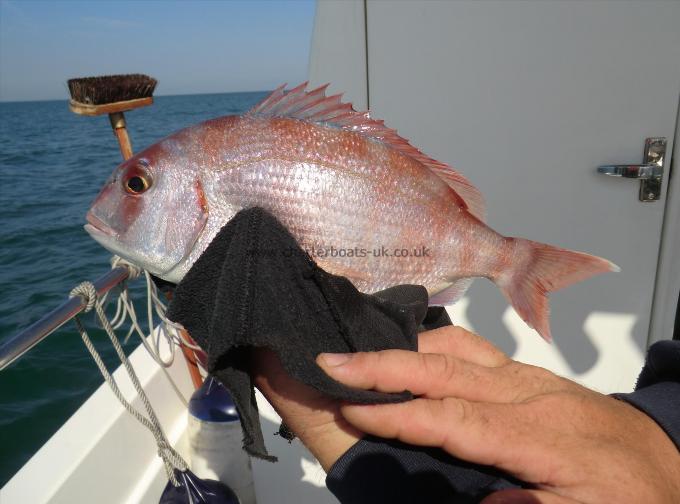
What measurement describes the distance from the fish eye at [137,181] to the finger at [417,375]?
0.62 metres

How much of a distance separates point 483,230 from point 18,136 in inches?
1336

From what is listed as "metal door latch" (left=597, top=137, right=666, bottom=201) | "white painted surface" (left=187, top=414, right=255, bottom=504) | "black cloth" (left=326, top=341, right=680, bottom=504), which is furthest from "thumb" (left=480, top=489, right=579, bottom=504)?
"metal door latch" (left=597, top=137, right=666, bottom=201)

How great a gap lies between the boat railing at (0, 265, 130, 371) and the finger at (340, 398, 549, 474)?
3.23 ft

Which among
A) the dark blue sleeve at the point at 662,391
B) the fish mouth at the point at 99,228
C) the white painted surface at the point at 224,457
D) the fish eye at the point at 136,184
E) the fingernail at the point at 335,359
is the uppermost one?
the fish eye at the point at 136,184

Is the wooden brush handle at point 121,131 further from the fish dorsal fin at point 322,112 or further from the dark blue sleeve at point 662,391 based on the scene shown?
the dark blue sleeve at point 662,391

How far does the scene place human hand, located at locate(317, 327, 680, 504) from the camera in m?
0.65

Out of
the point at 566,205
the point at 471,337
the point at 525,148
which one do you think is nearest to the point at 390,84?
the point at 525,148

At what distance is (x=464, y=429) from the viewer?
0.68 m

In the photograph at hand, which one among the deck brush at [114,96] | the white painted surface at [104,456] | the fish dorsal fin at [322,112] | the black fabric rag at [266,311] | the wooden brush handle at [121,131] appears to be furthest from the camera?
the wooden brush handle at [121,131]

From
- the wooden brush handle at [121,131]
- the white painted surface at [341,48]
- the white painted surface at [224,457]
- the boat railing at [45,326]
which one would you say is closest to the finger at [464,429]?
the boat railing at [45,326]

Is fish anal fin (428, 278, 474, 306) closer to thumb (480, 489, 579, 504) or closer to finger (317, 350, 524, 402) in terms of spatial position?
finger (317, 350, 524, 402)

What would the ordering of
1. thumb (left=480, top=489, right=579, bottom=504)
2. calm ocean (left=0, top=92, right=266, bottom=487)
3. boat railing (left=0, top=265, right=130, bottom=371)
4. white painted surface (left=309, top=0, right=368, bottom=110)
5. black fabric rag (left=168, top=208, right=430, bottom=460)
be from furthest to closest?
calm ocean (left=0, top=92, right=266, bottom=487), white painted surface (left=309, top=0, right=368, bottom=110), boat railing (left=0, top=265, right=130, bottom=371), black fabric rag (left=168, top=208, right=430, bottom=460), thumb (left=480, top=489, right=579, bottom=504)

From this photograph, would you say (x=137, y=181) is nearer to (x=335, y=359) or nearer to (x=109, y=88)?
(x=335, y=359)

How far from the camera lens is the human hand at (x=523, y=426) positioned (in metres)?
0.65
